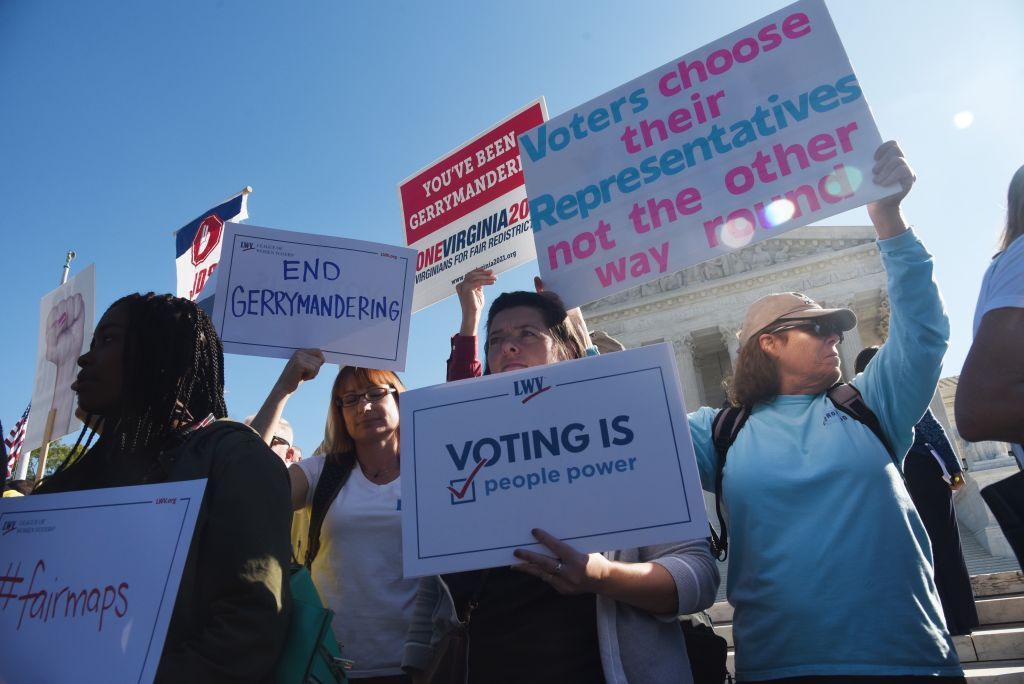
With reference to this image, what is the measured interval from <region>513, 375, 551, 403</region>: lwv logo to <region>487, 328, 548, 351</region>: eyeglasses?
446 mm

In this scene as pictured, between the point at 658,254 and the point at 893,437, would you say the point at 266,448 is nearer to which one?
the point at 658,254

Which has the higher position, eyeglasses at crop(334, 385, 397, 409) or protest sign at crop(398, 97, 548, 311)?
protest sign at crop(398, 97, 548, 311)

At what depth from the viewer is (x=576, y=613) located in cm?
177

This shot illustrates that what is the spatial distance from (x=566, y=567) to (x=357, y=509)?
130cm

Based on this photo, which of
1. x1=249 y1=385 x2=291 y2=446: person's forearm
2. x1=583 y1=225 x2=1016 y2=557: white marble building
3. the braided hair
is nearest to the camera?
the braided hair

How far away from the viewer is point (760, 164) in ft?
7.98

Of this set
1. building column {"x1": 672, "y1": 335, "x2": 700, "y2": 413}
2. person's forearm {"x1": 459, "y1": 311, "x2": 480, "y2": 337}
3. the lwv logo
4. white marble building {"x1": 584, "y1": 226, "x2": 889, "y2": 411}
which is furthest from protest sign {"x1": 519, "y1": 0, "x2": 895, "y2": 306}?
building column {"x1": 672, "y1": 335, "x2": 700, "y2": 413}

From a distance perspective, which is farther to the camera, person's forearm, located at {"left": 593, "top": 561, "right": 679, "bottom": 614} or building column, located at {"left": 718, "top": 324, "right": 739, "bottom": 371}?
building column, located at {"left": 718, "top": 324, "right": 739, "bottom": 371}

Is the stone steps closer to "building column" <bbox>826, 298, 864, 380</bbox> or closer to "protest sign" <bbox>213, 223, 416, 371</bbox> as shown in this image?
"protest sign" <bbox>213, 223, 416, 371</bbox>

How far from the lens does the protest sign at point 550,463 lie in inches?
64.2

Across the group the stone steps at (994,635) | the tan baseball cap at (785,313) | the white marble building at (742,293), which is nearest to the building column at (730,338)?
the white marble building at (742,293)

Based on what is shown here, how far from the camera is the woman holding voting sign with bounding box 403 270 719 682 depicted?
1604mm

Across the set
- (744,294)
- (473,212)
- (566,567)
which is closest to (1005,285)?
(566,567)

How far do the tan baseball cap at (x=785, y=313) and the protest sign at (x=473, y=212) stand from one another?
4.34 ft
